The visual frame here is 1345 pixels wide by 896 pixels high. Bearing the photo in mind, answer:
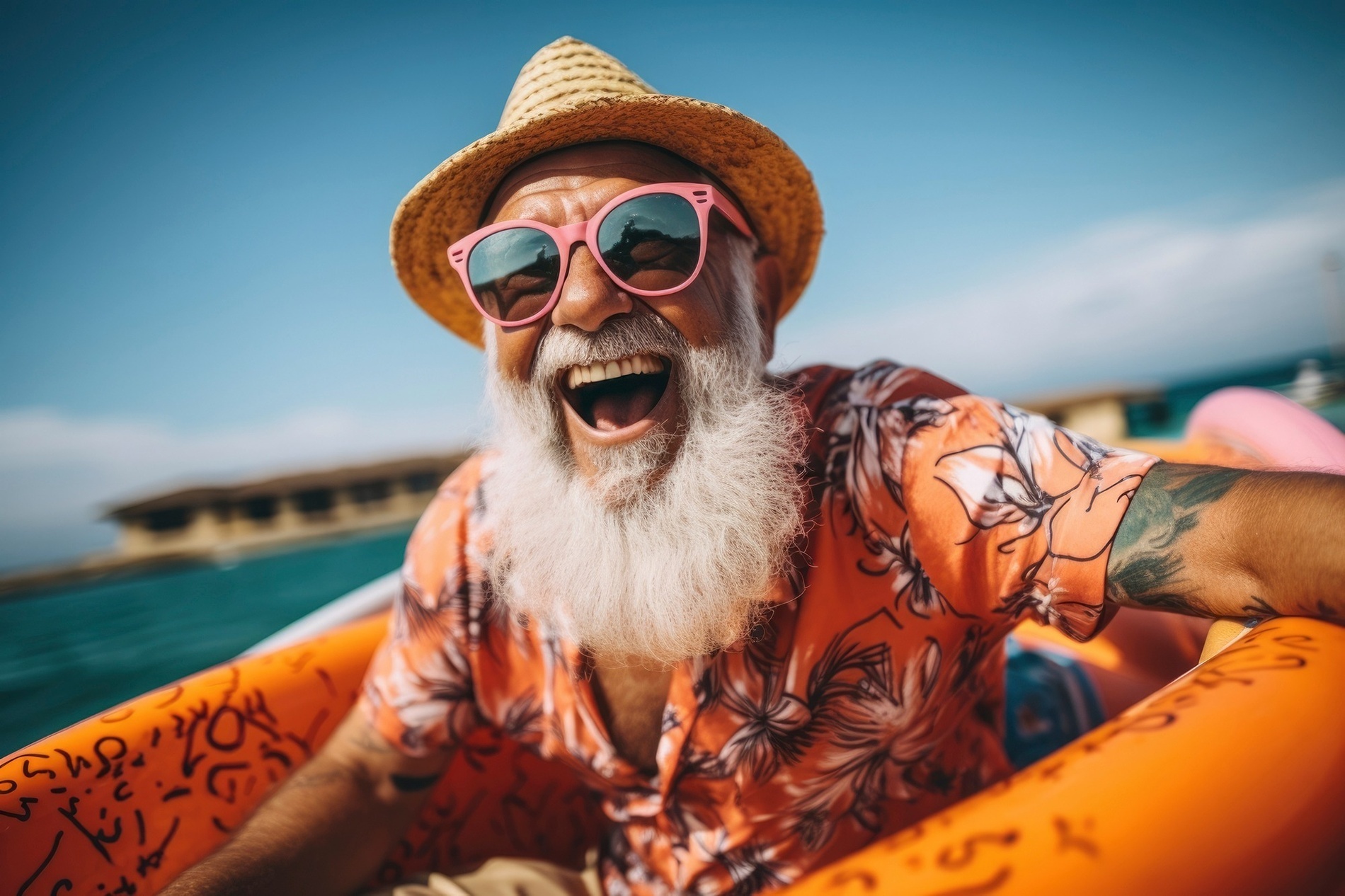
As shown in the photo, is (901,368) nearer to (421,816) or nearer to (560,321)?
(560,321)

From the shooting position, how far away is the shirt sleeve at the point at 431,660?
1.53 meters

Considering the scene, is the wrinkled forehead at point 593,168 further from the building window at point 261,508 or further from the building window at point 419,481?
the building window at point 419,481

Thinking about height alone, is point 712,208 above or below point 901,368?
above

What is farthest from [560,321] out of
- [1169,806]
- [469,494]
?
[1169,806]

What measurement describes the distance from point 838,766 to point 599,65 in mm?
1583

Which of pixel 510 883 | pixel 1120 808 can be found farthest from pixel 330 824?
pixel 1120 808

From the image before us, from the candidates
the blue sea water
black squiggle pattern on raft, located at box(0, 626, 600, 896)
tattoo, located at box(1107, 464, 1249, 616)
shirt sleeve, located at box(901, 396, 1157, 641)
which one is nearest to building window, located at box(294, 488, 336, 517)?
the blue sea water

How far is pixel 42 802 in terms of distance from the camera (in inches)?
53.6

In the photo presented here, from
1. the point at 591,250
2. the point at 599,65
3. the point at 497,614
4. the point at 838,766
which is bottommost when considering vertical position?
the point at 838,766

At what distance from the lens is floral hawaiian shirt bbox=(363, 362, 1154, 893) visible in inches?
44.0

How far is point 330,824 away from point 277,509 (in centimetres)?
3094

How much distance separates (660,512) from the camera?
4.50 feet

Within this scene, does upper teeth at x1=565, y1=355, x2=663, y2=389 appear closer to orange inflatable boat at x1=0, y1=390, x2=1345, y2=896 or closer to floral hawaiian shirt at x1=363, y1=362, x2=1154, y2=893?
floral hawaiian shirt at x1=363, y1=362, x2=1154, y2=893

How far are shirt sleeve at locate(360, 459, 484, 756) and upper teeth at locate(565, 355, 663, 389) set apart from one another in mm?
511
